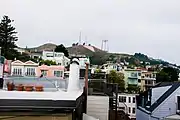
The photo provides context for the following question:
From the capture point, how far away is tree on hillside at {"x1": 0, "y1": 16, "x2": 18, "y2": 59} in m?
40.8

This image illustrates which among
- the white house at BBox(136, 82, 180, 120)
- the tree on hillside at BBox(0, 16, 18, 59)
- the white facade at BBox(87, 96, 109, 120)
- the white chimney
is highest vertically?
the tree on hillside at BBox(0, 16, 18, 59)

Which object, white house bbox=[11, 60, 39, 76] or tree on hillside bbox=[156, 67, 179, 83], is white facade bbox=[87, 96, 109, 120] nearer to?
white house bbox=[11, 60, 39, 76]

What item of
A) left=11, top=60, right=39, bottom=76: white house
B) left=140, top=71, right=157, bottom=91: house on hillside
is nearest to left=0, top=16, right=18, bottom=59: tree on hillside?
left=11, top=60, right=39, bottom=76: white house

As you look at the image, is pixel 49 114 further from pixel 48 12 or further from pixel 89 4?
pixel 48 12

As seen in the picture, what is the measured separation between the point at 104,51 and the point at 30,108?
7517cm

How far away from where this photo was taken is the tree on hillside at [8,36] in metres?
40.8

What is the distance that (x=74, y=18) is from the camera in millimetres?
26781

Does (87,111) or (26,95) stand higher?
(26,95)

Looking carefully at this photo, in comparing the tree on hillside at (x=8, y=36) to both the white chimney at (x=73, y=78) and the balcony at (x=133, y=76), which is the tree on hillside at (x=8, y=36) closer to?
the balcony at (x=133, y=76)

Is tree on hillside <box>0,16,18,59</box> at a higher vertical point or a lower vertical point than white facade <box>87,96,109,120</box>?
higher

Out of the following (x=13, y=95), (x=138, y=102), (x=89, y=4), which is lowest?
(x=138, y=102)

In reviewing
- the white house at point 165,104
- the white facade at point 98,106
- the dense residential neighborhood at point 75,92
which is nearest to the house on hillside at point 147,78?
the dense residential neighborhood at point 75,92

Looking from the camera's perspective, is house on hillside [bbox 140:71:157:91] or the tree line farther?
house on hillside [bbox 140:71:157:91]

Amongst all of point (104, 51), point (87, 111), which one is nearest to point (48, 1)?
point (87, 111)
